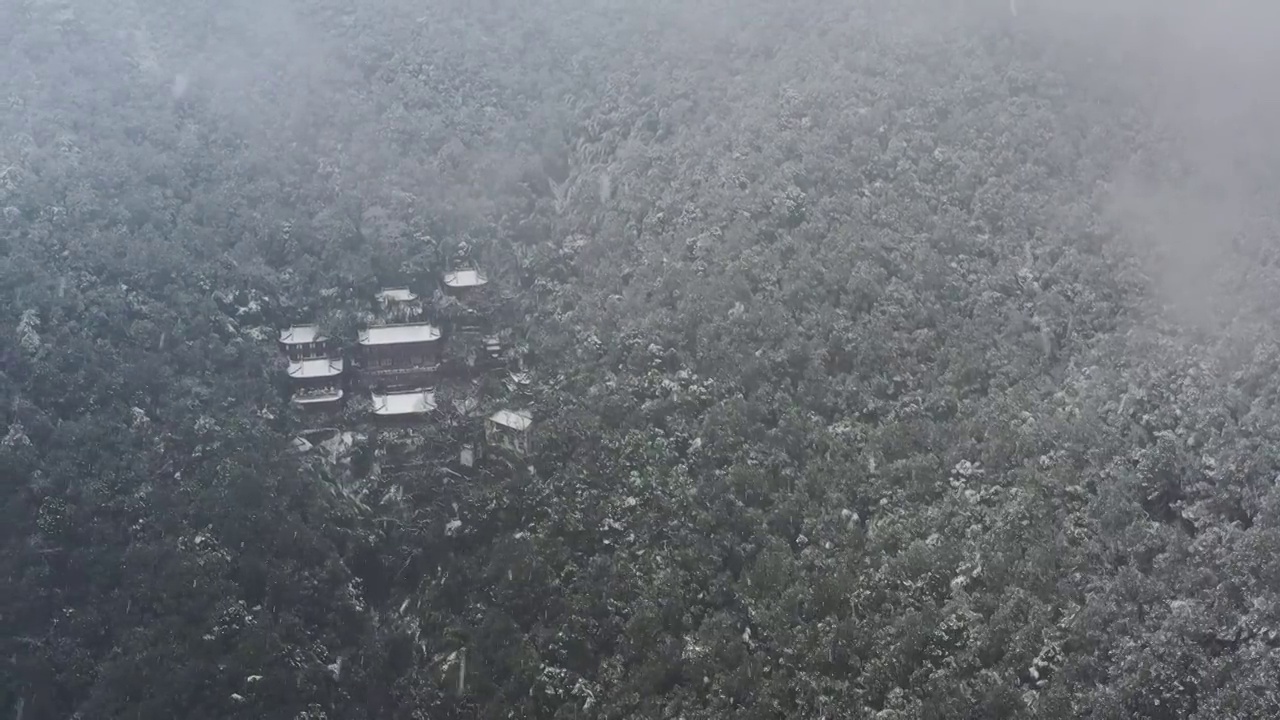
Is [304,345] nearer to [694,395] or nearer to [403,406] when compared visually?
[403,406]

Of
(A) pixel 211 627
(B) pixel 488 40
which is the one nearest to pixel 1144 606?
(A) pixel 211 627

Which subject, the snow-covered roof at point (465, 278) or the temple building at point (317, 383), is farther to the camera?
the snow-covered roof at point (465, 278)

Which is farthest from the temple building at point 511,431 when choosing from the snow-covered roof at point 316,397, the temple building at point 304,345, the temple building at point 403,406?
the temple building at point 304,345

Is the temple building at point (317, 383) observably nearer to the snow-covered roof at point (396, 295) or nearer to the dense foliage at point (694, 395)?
the dense foliage at point (694, 395)

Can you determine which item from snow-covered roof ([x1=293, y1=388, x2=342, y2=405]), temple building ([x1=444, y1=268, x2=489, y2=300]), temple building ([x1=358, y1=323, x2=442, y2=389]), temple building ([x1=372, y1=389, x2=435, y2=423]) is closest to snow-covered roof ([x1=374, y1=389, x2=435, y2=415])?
temple building ([x1=372, y1=389, x2=435, y2=423])

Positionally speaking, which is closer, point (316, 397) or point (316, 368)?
point (316, 397)

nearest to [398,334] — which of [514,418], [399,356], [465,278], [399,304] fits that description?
[399,356]
